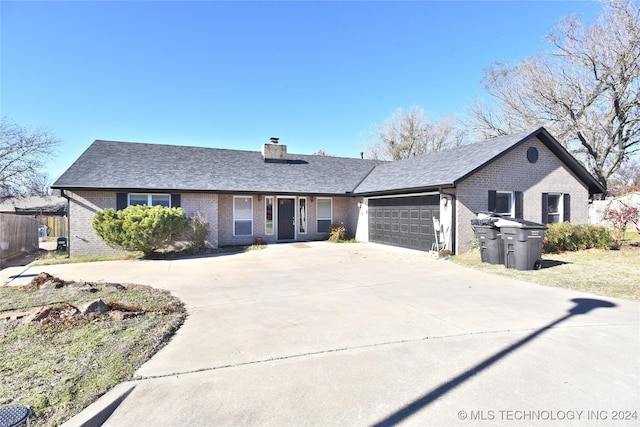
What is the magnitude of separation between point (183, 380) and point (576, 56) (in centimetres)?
2760

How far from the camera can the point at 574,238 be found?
12.7 metres

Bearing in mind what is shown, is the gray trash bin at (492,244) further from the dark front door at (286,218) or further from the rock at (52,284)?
the rock at (52,284)

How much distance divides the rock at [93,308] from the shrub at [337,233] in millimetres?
12902

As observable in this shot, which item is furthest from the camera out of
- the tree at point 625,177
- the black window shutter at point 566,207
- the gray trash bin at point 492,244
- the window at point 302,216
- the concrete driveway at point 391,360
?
the tree at point 625,177

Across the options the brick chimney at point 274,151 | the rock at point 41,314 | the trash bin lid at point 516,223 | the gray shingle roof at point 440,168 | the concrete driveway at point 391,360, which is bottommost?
the concrete driveway at point 391,360

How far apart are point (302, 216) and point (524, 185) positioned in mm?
10530

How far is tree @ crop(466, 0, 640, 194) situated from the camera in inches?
762

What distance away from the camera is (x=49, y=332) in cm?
460

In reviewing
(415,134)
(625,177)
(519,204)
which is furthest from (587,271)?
(625,177)

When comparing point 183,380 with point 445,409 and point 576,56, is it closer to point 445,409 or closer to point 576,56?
point 445,409

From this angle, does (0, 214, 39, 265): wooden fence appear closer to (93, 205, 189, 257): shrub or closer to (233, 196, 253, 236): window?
(93, 205, 189, 257): shrub

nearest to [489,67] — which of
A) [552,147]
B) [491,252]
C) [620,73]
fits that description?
[620,73]

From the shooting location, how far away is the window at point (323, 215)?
1860 centimetres

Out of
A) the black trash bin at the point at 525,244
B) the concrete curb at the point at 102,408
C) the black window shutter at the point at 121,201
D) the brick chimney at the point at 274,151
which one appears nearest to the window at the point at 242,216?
the brick chimney at the point at 274,151
